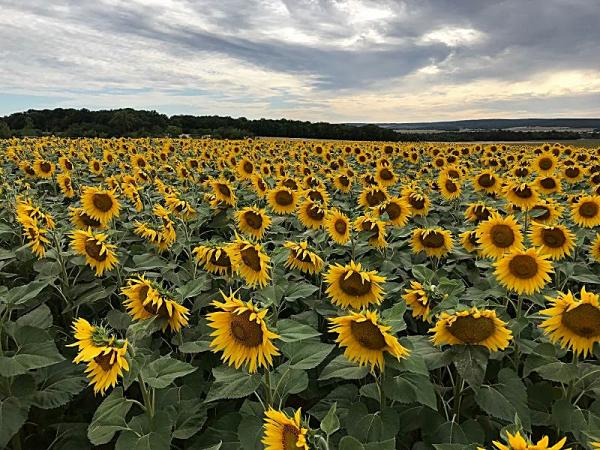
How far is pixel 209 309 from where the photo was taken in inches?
157

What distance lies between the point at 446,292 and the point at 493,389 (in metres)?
0.68

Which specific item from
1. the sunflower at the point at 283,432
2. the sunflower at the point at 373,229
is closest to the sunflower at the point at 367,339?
the sunflower at the point at 283,432

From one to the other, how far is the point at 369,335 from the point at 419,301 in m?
0.94

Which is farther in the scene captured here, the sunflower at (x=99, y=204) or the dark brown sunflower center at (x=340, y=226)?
the sunflower at (x=99, y=204)

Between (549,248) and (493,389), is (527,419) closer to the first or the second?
(493,389)

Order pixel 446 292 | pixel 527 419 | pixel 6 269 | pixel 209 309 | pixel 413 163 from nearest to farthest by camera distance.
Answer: pixel 527 419 < pixel 446 292 < pixel 209 309 < pixel 6 269 < pixel 413 163

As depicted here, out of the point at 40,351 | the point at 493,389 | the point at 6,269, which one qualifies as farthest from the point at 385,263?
the point at 6,269

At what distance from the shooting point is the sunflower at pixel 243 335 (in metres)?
2.34

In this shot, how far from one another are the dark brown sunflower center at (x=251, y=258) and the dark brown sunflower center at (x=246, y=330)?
0.87 metres

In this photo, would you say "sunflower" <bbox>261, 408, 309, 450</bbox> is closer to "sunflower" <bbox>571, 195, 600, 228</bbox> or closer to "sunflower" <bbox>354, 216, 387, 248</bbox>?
"sunflower" <bbox>354, 216, 387, 248</bbox>

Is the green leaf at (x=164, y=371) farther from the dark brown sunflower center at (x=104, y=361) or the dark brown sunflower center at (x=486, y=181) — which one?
the dark brown sunflower center at (x=486, y=181)

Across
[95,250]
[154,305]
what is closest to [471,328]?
[154,305]

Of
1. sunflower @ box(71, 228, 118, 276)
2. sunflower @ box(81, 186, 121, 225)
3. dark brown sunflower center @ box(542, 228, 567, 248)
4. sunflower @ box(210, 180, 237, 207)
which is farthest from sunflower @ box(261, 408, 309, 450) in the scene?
sunflower @ box(210, 180, 237, 207)

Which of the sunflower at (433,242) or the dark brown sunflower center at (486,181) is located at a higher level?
the dark brown sunflower center at (486,181)
